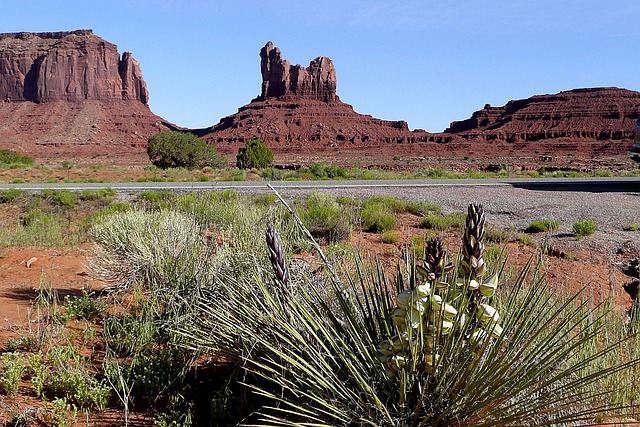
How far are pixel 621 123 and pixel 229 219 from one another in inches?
4630

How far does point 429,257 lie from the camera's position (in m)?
1.99

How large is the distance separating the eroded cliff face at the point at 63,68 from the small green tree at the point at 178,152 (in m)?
97.3

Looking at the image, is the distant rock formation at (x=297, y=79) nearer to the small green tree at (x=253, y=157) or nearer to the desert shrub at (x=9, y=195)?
the small green tree at (x=253, y=157)

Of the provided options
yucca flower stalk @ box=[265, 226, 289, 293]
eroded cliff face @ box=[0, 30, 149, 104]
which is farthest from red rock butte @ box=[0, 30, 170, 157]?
yucca flower stalk @ box=[265, 226, 289, 293]

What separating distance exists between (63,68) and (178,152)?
339 ft

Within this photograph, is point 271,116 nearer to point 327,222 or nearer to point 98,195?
point 98,195

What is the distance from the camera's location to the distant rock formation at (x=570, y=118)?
10481 centimetres

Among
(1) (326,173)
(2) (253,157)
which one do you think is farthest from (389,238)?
(2) (253,157)

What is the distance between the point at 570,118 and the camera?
111938 millimetres

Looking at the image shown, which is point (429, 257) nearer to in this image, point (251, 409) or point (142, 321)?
point (251, 409)

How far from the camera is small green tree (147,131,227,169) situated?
38.1 meters

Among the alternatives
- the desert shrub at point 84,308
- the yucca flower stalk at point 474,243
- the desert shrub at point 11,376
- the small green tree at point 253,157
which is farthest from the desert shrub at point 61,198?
the small green tree at point 253,157

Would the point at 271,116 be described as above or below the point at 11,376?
above

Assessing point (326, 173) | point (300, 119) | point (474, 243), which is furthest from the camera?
point (300, 119)
